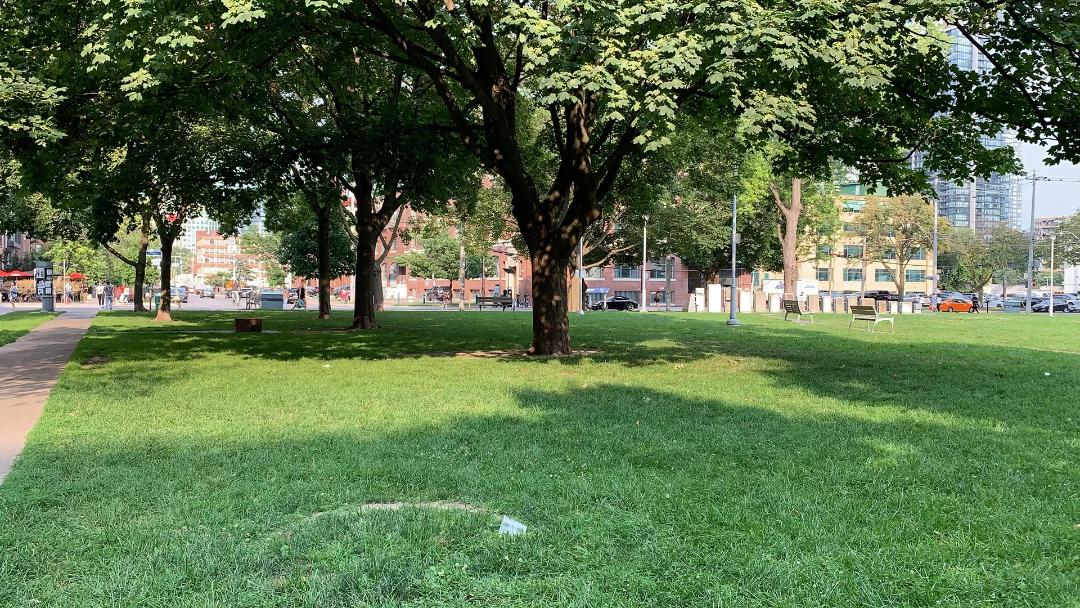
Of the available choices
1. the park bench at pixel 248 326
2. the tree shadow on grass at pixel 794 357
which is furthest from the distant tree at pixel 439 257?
the tree shadow on grass at pixel 794 357

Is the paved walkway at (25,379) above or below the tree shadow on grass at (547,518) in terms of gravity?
below

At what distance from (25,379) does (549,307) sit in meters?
8.83

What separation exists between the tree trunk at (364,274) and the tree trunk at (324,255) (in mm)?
2753

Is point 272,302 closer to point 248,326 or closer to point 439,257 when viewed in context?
point 248,326

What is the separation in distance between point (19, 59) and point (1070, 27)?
15.4 meters

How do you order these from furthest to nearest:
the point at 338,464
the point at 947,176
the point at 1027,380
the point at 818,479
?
1. the point at 947,176
2. the point at 1027,380
3. the point at 338,464
4. the point at 818,479

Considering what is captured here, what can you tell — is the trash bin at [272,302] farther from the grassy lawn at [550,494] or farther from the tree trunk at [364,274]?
the grassy lawn at [550,494]

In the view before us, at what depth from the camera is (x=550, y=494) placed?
498cm

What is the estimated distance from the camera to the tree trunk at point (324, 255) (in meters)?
28.5

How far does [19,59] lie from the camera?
12219 mm

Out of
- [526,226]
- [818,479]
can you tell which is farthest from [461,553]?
[526,226]

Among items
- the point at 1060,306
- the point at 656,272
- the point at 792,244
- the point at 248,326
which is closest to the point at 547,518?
the point at 248,326

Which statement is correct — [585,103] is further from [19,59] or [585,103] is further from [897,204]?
[897,204]

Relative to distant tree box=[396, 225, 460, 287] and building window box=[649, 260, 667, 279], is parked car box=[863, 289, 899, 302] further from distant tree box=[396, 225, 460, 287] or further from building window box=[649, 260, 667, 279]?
distant tree box=[396, 225, 460, 287]
